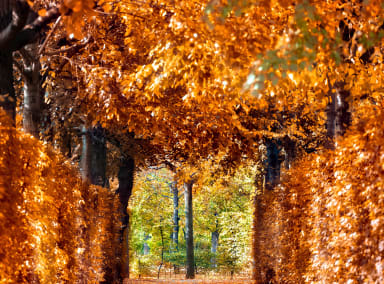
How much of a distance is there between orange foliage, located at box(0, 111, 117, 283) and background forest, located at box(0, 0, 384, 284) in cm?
2

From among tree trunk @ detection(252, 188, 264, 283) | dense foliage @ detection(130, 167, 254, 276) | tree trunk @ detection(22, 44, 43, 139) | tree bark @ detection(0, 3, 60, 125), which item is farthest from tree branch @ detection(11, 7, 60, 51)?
dense foliage @ detection(130, 167, 254, 276)

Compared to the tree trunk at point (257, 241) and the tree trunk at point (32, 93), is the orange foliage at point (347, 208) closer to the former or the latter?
the tree trunk at point (32, 93)

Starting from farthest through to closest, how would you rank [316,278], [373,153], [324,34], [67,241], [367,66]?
[367,66], [67,241], [316,278], [373,153], [324,34]

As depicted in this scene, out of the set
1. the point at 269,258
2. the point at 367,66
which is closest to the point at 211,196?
the point at 269,258

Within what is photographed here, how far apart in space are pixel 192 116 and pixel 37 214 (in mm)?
6282

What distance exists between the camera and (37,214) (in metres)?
6.03

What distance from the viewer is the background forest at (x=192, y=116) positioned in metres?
5.23

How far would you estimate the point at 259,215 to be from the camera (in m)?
16.1

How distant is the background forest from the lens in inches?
206

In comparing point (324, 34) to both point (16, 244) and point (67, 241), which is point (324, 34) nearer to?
point (16, 244)

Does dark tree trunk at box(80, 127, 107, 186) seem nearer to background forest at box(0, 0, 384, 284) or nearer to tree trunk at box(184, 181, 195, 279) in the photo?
background forest at box(0, 0, 384, 284)

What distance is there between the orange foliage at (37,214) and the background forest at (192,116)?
0.08ft

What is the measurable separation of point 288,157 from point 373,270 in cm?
1269

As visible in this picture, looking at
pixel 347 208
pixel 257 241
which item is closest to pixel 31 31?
pixel 347 208
